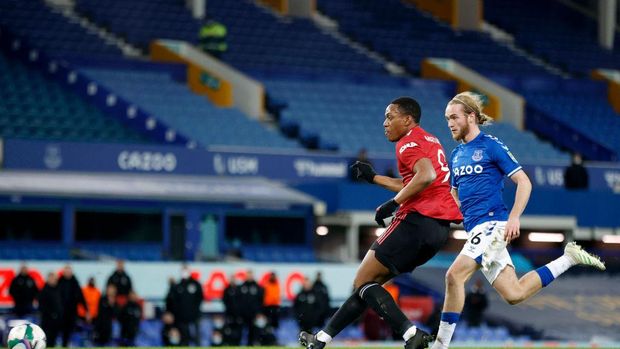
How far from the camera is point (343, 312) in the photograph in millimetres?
11398

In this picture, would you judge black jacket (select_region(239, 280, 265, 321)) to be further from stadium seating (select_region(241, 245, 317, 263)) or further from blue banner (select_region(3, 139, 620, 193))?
blue banner (select_region(3, 139, 620, 193))

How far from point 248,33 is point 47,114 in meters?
10.8

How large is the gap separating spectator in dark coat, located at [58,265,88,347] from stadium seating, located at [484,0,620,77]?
25934mm

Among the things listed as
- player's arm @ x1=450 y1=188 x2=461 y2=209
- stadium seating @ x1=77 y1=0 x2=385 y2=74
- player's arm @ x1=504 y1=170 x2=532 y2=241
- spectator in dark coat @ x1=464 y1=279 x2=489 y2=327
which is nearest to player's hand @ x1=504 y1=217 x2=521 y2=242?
player's arm @ x1=504 y1=170 x2=532 y2=241

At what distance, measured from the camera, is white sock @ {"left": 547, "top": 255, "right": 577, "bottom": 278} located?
11.9 meters

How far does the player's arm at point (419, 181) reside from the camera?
11086 mm

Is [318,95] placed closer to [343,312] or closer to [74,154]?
[74,154]

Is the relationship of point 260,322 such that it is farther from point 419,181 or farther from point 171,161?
point 419,181

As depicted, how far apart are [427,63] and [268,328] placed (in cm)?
1803

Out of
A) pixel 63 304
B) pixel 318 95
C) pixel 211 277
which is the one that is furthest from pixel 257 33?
pixel 63 304

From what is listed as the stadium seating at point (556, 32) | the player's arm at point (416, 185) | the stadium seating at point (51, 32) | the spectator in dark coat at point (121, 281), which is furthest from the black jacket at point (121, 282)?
the stadium seating at point (556, 32)

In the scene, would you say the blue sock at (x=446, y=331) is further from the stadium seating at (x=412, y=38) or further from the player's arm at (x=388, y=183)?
the stadium seating at (x=412, y=38)

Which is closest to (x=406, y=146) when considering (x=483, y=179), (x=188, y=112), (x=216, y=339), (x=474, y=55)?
(x=483, y=179)

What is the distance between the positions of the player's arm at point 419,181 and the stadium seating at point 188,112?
70.9 feet
